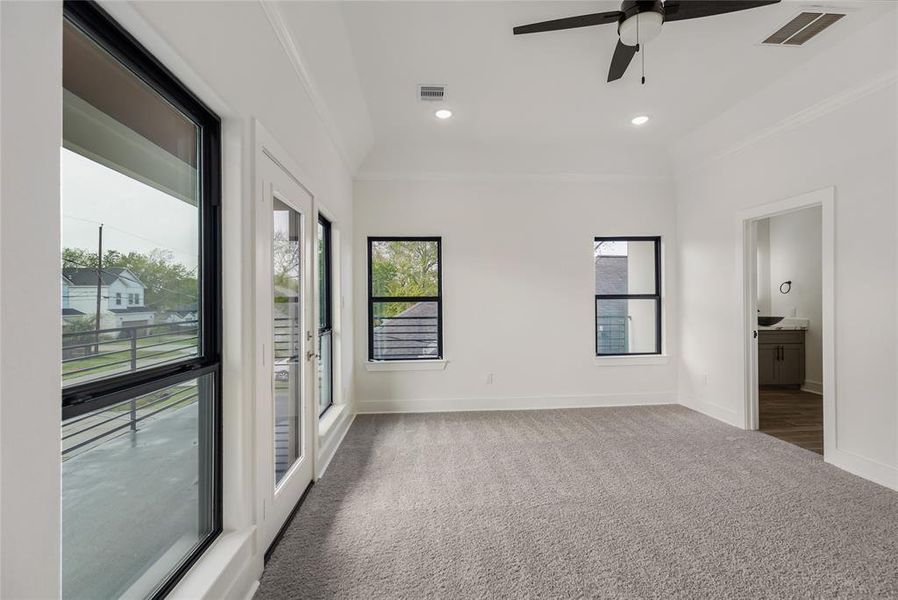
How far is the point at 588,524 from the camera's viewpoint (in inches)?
88.4

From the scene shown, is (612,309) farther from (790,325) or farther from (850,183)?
(790,325)

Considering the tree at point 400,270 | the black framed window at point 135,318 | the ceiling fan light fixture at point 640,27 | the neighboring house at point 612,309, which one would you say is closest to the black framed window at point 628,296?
the neighboring house at point 612,309

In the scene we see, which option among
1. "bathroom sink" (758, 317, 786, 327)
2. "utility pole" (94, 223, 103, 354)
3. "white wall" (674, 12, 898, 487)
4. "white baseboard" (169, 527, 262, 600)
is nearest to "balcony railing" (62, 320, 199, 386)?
"utility pole" (94, 223, 103, 354)

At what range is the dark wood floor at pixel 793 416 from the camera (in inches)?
141

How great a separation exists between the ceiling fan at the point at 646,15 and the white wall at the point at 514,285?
2487 millimetres

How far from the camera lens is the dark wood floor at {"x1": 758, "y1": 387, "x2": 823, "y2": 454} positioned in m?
3.57

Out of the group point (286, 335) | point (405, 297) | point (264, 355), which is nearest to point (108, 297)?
point (264, 355)

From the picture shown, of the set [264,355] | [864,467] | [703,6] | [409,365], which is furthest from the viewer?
[409,365]

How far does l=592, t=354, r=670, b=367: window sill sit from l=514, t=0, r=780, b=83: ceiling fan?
3.34 meters

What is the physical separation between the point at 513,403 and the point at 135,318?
3.94m

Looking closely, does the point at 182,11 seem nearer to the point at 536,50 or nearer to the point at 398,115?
the point at 536,50

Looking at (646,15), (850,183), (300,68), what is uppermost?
(646,15)

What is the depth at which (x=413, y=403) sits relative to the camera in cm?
459

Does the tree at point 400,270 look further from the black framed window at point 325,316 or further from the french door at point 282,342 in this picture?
the french door at point 282,342
